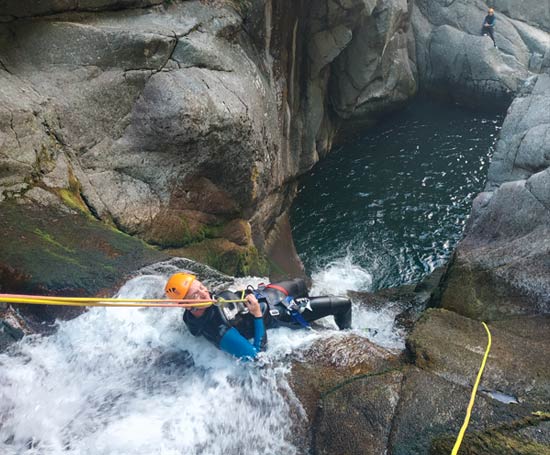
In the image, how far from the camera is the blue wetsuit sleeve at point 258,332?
672 centimetres

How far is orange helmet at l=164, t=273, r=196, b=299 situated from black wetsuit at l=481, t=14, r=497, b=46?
23.5 meters

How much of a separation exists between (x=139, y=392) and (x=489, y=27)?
25172mm

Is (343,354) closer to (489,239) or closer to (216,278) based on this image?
(216,278)

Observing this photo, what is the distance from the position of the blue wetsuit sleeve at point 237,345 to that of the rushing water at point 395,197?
7622 mm

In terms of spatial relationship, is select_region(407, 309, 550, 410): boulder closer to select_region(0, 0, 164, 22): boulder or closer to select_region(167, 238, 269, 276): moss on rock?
select_region(167, 238, 269, 276): moss on rock

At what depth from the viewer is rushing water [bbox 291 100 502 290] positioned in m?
14.8

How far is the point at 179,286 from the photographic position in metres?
6.70

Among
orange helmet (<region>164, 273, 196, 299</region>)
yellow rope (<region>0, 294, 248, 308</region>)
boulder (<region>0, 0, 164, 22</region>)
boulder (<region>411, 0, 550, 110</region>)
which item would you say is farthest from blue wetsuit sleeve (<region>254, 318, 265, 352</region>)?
boulder (<region>411, 0, 550, 110</region>)

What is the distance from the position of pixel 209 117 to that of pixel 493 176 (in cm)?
870

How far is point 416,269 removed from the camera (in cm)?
1427

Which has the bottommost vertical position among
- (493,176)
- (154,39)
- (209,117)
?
(493,176)

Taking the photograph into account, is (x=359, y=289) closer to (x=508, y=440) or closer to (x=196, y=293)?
(x=196, y=293)

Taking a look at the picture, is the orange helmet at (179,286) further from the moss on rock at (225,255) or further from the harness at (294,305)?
the moss on rock at (225,255)

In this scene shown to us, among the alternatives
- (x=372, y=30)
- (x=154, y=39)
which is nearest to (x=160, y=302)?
(x=154, y=39)
